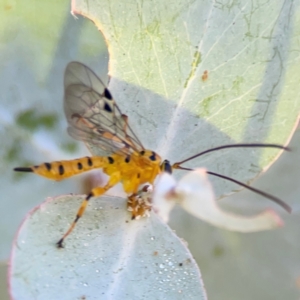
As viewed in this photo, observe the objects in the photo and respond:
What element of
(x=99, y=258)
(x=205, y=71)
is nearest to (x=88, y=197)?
(x=99, y=258)

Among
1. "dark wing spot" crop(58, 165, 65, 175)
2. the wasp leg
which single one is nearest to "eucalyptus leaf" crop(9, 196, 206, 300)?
the wasp leg

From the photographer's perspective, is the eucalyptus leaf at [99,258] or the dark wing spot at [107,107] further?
the dark wing spot at [107,107]

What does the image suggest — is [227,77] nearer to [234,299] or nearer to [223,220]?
[223,220]

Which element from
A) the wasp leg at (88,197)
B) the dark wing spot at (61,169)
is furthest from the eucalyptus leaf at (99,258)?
the dark wing spot at (61,169)

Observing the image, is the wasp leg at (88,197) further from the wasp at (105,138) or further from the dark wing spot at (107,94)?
the dark wing spot at (107,94)

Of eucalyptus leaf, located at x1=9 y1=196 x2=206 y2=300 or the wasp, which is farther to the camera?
the wasp

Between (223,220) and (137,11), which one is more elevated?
(137,11)

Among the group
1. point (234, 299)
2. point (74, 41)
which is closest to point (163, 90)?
point (74, 41)

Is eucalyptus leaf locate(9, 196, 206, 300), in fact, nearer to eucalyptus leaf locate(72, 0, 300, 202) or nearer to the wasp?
the wasp

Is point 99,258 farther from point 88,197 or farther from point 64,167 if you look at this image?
point 64,167
